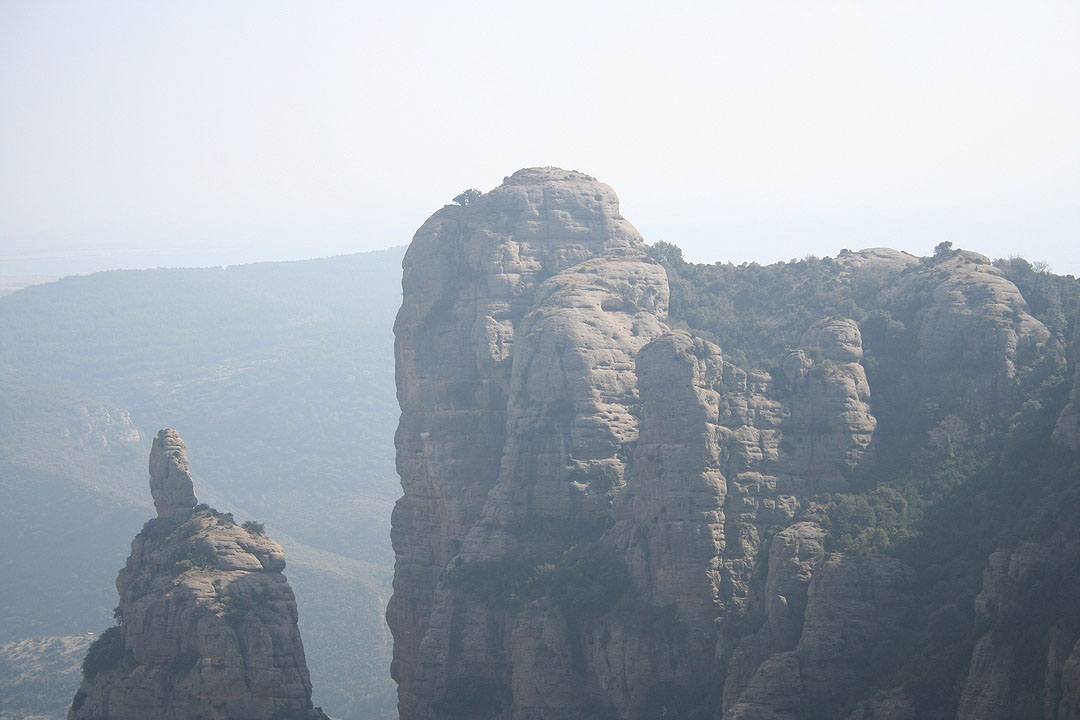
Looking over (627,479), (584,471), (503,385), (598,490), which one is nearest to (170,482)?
(503,385)

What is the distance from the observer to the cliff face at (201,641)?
272 feet

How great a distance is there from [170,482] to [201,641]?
14.2m

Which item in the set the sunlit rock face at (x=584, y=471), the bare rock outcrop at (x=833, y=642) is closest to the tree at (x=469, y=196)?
the sunlit rock face at (x=584, y=471)

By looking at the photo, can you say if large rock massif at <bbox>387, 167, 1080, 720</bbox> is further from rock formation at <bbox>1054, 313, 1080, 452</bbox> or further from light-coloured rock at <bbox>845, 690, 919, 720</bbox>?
rock formation at <bbox>1054, 313, 1080, 452</bbox>

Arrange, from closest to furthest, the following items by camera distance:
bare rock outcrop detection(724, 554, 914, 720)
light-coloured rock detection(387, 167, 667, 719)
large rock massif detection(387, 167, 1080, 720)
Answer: bare rock outcrop detection(724, 554, 914, 720) → large rock massif detection(387, 167, 1080, 720) → light-coloured rock detection(387, 167, 667, 719)

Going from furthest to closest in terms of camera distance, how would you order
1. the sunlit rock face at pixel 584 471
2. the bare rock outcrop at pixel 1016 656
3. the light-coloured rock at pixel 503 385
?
the light-coloured rock at pixel 503 385 → the sunlit rock face at pixel 584 471 → the bare rock outcrop at pixel 1016 656

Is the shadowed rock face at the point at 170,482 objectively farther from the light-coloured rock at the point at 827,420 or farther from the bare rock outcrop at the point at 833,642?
the bare rock outcrop at the point at 833,642

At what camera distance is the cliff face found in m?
82.8

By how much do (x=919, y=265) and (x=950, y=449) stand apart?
21.4 meters

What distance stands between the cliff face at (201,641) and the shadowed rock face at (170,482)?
13.3 feet

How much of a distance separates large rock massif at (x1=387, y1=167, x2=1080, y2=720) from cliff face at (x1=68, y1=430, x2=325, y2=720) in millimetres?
9255

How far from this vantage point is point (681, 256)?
118 meters

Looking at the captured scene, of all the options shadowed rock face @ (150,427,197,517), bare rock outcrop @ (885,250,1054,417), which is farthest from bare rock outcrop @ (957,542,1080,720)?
shadowed rock face @ (150,427,197,517)

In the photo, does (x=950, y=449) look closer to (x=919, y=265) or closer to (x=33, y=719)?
(x=919, y=265)
